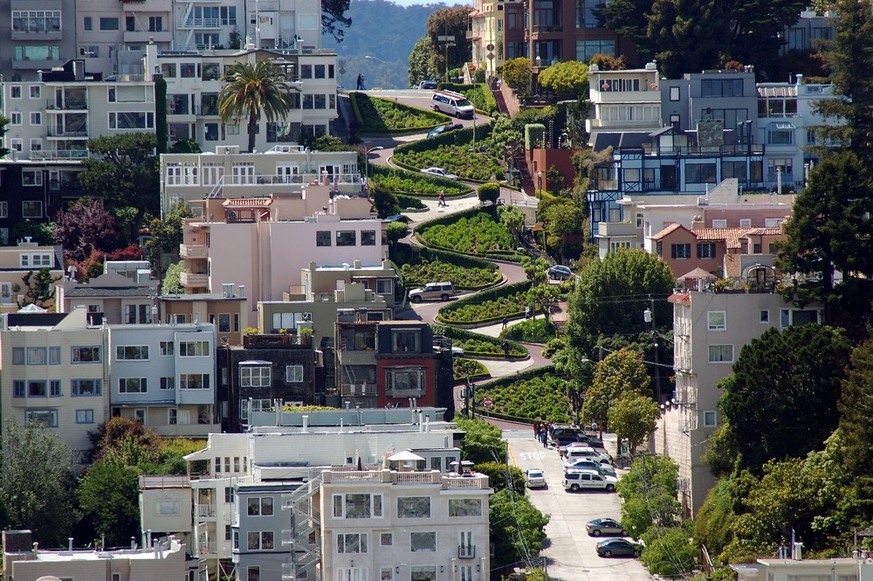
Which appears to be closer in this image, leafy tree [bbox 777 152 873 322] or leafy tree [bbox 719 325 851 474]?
leafy tree [bbox 719 325 851 474]

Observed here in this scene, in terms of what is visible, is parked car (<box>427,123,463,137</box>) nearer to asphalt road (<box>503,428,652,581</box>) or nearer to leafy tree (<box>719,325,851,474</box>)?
asphalt road (<box>503,428,652,581</box>)

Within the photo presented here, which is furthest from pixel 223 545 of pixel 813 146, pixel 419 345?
pixel 813 146

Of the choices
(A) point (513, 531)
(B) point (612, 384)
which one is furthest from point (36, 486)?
(B) point (612, 384)

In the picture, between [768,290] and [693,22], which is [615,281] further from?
[693,22]

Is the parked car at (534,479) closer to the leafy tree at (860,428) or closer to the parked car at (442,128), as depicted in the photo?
the leafy tree at (860,428)

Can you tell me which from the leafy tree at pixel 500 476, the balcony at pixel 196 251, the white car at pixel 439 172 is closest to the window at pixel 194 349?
the leafy tree at pixel 500 476

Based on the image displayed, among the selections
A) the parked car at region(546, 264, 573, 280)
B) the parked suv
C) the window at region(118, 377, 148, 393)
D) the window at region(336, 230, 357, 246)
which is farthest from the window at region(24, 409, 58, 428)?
the parked car at region(546, 264, 573, 280)
